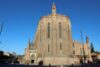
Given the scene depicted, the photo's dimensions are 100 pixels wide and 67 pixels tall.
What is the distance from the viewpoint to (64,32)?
265 ft

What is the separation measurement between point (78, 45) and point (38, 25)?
22.5 m

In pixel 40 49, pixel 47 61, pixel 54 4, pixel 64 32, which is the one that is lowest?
pixel 47 61

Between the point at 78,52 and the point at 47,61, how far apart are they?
66.8 feet

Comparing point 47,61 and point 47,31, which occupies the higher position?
point 47,31

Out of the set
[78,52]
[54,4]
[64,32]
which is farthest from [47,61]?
[54,4]

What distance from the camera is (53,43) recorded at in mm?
78938

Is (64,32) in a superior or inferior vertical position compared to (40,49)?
superior

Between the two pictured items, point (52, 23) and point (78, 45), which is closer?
point (52, 23)

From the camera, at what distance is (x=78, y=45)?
93000mm

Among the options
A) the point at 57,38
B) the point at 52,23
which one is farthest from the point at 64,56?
the point at 52,23

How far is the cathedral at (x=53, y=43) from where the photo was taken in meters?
78.4

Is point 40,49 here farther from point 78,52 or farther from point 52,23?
point 78,52

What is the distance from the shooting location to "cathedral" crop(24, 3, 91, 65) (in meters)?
78.4

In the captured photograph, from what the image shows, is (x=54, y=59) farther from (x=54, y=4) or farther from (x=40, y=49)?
(x=54, y=4)
